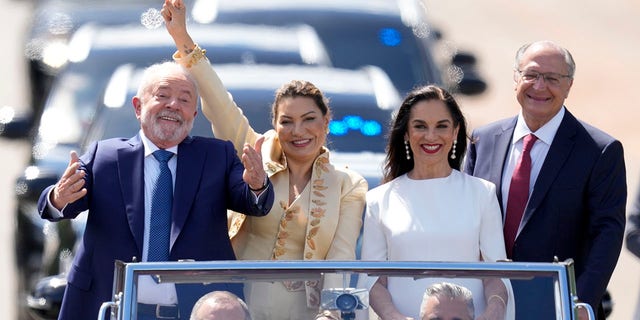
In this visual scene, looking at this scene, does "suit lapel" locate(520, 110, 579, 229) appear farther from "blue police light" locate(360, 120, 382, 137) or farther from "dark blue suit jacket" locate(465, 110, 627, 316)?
"blue police light" locate(360, 120, 382, 137)

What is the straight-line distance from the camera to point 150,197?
5.82m

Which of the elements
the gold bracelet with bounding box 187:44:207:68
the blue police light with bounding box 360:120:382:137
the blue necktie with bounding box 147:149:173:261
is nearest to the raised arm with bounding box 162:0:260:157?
the gold bracelet with bounding box 187:44:207:68

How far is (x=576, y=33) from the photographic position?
26.4 m

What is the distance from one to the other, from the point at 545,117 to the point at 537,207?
390 mm

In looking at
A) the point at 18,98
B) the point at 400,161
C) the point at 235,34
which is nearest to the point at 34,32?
the point at 235,34

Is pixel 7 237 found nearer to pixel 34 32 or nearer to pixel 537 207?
pixel 34 32

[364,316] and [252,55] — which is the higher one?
[252,55]

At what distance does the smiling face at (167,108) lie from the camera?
19.2 feet

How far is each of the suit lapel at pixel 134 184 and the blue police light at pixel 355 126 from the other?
10.1 feet

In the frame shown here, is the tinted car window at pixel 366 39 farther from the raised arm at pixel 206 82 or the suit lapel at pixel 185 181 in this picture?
the suit lapel at pixel 185 181

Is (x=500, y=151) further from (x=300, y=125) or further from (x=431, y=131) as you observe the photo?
(x=300, y=125)

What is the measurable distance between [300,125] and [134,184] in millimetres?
727

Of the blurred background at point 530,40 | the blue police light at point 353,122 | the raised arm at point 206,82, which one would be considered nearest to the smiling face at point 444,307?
the raised arm at point 206,82

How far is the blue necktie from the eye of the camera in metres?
5.78
